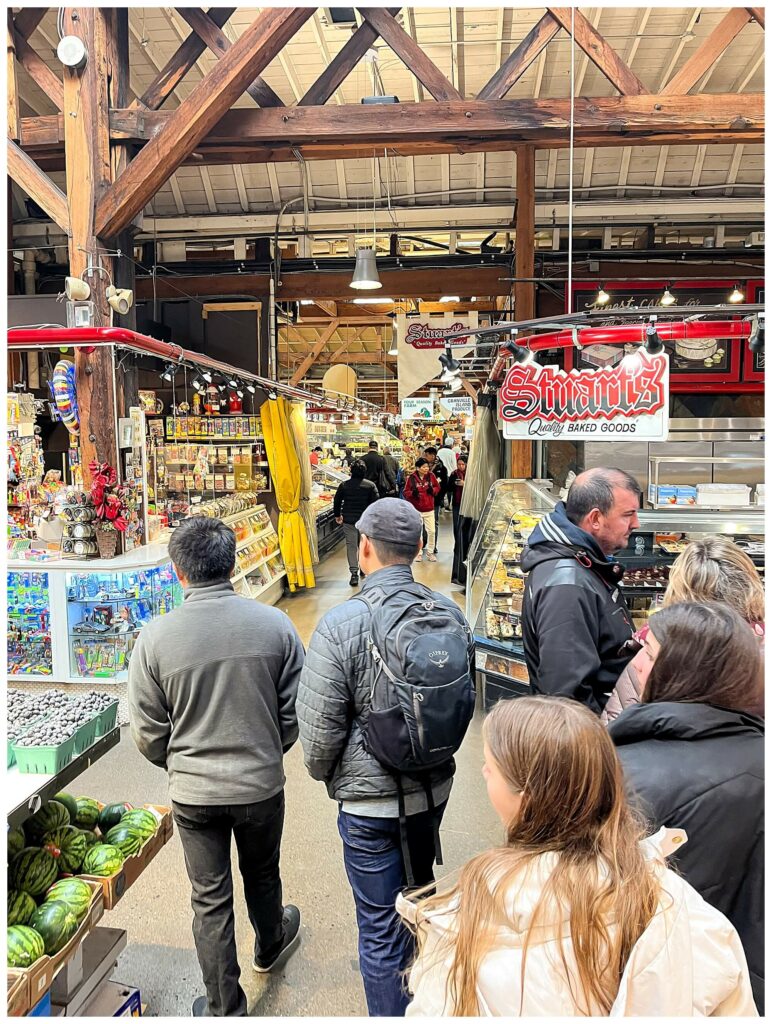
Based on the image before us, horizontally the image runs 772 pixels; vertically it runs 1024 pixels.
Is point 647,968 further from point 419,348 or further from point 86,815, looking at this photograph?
point 419,348

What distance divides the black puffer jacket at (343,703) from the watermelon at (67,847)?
0.83m

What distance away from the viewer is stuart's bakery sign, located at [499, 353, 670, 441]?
15.5 feet

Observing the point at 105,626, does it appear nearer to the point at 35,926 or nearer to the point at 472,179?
the point at 35,926

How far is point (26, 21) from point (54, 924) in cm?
663

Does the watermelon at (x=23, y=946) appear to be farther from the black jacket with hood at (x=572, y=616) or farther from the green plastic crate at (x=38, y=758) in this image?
the black jacket with hood at (x=572, y=616)

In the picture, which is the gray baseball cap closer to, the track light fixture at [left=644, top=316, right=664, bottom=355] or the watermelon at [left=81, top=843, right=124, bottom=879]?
the watermelon at [left=81, top=843, right=124, bottom=879]

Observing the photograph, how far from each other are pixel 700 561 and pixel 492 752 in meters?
1.61

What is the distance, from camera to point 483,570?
6801 millimetres

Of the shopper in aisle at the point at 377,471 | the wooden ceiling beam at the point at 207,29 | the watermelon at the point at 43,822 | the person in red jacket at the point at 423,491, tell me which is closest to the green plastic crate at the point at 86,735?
the watermelon at the point at 43,822

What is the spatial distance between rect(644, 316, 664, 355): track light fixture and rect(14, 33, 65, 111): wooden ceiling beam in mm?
4678

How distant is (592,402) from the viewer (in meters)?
4.87

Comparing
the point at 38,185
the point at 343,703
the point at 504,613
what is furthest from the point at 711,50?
the point at 343,703

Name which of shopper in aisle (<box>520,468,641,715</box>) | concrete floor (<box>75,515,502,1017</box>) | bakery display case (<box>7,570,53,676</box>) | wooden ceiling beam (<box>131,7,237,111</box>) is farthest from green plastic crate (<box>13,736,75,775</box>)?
wooden ceiling beam (<box>131,7,237,111</box>)

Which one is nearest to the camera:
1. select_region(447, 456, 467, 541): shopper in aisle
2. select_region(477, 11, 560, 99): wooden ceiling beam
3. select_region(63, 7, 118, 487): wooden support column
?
select_region(477, 11, 560, 99): wooden ceiling beam
